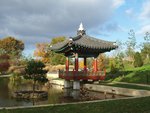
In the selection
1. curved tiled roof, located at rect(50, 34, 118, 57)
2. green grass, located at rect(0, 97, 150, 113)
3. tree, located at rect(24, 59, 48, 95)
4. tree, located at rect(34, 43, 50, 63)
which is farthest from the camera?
tree, located at rect(34, 43, 50, 63)

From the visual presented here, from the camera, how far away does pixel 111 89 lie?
1143 inches

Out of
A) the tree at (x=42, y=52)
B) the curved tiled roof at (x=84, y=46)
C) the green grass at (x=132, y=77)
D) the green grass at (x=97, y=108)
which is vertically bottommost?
the green grass at (x=97, y=108)

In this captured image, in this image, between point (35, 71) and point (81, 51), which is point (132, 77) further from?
point (35, 71)

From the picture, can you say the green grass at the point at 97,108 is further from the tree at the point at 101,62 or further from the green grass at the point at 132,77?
the tree at the point at 101,62

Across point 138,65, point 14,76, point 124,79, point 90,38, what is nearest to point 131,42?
point 138,65

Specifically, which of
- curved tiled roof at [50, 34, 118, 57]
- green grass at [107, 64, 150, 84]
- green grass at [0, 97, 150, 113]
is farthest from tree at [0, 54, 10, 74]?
green grass at [0, 97, 150, 113]

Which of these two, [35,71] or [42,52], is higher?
[42,52]

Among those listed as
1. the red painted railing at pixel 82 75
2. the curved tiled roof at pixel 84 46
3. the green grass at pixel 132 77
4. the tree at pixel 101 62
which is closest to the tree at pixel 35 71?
the red painted railing at pixel 82 75

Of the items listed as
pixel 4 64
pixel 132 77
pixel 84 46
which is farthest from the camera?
pixel 4 64

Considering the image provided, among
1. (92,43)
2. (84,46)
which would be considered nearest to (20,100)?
(84,46)

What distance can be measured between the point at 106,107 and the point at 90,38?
48.8ft

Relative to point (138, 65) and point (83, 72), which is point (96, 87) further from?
point (138, 65)

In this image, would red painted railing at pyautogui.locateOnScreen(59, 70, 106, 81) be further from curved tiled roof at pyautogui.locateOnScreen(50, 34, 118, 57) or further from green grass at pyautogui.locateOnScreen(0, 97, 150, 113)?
green grass at pyautogui.locateOnScreen(0, 97, 150, 113)

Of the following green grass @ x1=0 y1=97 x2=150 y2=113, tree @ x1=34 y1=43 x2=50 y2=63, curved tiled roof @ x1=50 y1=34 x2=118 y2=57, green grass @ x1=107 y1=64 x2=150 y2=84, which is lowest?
green grass @ x1=0 y1=97 x2=150 y2=113
